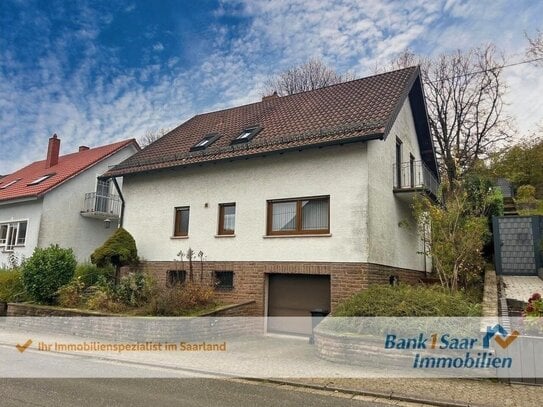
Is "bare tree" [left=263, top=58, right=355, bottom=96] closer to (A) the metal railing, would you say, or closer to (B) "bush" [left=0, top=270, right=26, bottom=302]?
(A) the metal railing

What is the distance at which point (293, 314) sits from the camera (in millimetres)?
11789

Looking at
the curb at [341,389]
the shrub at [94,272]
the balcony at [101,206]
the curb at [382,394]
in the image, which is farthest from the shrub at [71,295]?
the balcony at [101,206]

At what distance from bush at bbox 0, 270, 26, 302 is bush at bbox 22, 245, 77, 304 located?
5.23ft

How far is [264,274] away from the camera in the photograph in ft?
39.5

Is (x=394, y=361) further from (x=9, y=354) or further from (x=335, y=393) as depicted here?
(x=9, y=354)

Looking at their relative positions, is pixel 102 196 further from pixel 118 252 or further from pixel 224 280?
pixel 224 280

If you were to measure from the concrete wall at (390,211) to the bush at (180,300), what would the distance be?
453cm

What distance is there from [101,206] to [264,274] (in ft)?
43.0

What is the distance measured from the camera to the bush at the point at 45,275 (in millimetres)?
12508

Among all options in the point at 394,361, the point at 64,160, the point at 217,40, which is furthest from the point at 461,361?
the point at 64,160

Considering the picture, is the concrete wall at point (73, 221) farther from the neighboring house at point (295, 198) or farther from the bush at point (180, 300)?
the bush at point (180, 300)

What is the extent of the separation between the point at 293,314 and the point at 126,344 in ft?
14.8

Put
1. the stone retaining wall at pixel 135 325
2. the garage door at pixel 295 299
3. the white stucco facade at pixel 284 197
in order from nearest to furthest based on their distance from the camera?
the stone retaining wall at pixel 135 325
the white stucco facade at pixel 284 197
the garage door at pixel 295 299

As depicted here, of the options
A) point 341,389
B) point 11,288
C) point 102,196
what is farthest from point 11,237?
point 341,389
